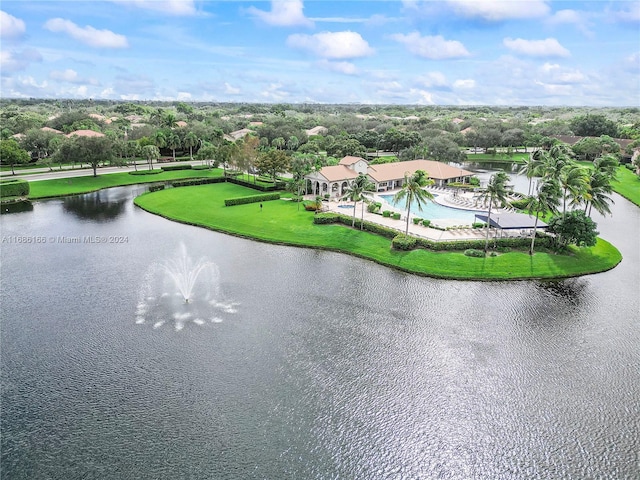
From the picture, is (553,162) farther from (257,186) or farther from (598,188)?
(257,186)

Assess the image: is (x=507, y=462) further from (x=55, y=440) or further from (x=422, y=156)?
(x=422, y=156)

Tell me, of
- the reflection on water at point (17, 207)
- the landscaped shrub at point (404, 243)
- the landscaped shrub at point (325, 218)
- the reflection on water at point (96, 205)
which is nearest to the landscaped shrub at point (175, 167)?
the reflection on water at point (96, 205)

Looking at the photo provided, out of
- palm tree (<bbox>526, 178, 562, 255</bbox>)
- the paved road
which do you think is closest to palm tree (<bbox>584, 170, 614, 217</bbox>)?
palm tree (<bbox>526, 178, 562, 255</bbox>)

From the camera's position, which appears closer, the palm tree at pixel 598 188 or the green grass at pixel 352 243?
the green grass at pixel 352 243

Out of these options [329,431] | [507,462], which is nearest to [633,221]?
[507,462]

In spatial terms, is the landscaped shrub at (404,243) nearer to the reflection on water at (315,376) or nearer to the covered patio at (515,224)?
the reflection on water at (315,376)
